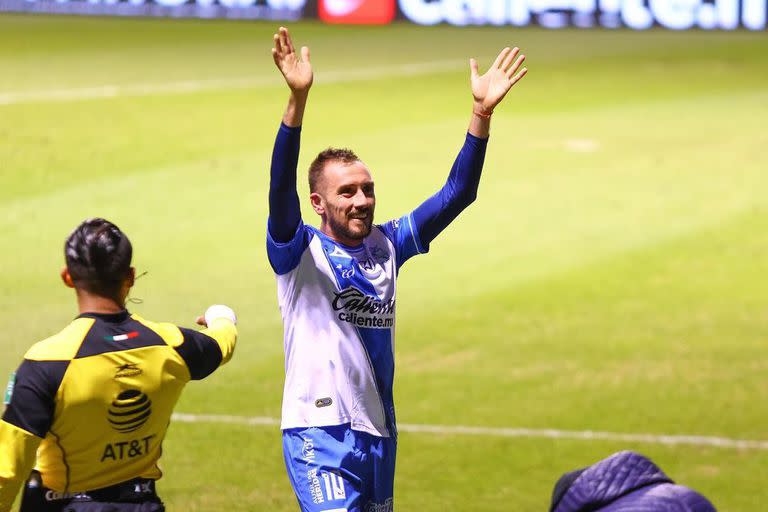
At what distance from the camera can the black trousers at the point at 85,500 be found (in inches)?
194

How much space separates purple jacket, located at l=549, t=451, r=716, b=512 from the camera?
128 inches

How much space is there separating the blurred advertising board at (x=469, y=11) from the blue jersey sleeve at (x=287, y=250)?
21592 mm

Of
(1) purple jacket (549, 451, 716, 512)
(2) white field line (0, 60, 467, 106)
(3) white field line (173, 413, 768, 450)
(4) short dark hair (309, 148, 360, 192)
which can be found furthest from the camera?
(2) white field line (0, 60, 467, 106)

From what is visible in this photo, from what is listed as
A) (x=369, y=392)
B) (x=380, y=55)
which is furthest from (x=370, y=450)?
(x=380, y=55)

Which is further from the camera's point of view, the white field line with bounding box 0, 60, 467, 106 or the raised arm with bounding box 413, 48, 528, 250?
the white field line with bounding box 0, 60, 467, 106

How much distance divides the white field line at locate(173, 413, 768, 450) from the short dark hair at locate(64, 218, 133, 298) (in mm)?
5398

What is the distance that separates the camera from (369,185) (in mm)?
6246

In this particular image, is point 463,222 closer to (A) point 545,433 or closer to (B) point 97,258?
(A) point 545,433

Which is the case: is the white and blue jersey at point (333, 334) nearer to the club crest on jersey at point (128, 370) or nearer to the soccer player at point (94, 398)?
the soccer player at point (94, 398)

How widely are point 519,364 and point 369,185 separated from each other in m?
5.86

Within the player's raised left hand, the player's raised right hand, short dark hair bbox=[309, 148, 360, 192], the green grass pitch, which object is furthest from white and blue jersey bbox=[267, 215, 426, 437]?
the green grass pitch

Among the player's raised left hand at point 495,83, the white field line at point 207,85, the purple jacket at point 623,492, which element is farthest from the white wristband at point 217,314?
the white field line at point 207,85

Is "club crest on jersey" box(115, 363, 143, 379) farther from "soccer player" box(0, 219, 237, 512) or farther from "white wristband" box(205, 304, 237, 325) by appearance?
"white wristband" box(205, 304, 237, 325)

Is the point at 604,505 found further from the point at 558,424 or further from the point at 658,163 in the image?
the point at 658,163
